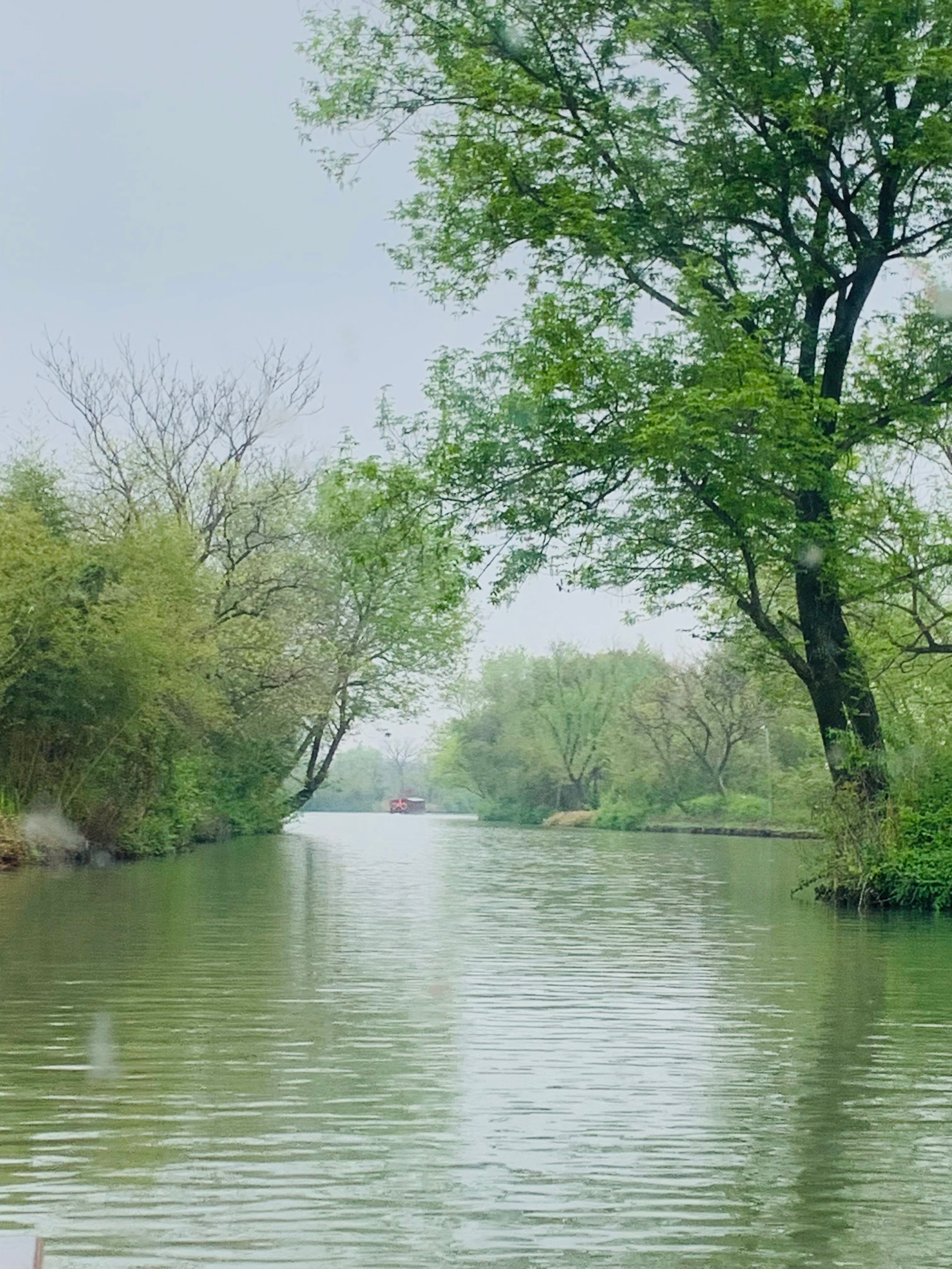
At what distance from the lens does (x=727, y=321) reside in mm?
20234

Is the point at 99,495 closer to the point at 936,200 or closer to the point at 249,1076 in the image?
the point at 936,200

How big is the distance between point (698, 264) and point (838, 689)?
550cm

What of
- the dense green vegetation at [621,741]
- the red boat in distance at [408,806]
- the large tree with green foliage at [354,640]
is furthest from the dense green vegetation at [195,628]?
the red boat in distance at [408,806]

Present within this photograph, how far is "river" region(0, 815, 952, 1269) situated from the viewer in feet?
17.4

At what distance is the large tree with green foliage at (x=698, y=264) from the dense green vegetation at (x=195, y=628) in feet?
7.79

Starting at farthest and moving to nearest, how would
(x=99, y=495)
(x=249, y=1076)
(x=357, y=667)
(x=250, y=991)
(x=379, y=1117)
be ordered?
1. (x=357, y=667)
2. (x=99, y=495)
3. (x=250, y=991)
4. (x=249, y=1076)
5. (x=379, y=1117)

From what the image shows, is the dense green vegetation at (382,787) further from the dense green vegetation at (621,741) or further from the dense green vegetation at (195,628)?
the dense green vegetation at (195,628)

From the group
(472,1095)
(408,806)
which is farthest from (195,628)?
(408,806)

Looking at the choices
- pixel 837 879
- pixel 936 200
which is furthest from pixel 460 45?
pixel 837 879

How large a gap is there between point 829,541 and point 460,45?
25.6ft

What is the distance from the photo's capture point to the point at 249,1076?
8.21 metres

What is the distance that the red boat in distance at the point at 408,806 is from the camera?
456 ft

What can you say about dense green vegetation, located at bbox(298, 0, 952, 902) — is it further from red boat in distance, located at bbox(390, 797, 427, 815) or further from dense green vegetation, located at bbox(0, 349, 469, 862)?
red boat in distance, located at bbox(390, 797, 427, 815)

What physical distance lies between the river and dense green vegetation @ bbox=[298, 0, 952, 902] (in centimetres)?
517
